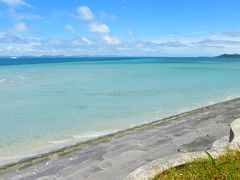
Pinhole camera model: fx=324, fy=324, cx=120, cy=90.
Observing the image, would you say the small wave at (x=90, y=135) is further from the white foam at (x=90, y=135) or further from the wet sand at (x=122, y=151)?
the wet sand at (x=122, y=151)

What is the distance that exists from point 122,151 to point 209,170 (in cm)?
477

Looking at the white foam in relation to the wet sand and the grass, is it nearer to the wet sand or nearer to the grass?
the wet sand

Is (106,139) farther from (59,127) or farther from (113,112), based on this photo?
(113,112)

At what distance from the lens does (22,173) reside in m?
8.43

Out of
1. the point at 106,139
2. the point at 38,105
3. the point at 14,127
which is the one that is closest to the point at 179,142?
the point at 106,139

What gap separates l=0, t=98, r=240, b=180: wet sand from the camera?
8.16m

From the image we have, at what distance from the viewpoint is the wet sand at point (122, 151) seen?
816cm

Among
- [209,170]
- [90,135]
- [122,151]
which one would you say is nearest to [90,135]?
[90,135]

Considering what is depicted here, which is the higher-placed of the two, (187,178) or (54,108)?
(187,178)

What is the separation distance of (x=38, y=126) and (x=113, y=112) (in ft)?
16.0

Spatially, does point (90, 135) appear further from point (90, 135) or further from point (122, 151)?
point (122, 151)

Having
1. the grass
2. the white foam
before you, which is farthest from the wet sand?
the grass

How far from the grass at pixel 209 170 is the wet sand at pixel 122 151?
7.97 feet

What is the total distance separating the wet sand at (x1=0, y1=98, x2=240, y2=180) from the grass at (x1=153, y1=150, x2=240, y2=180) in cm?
243
